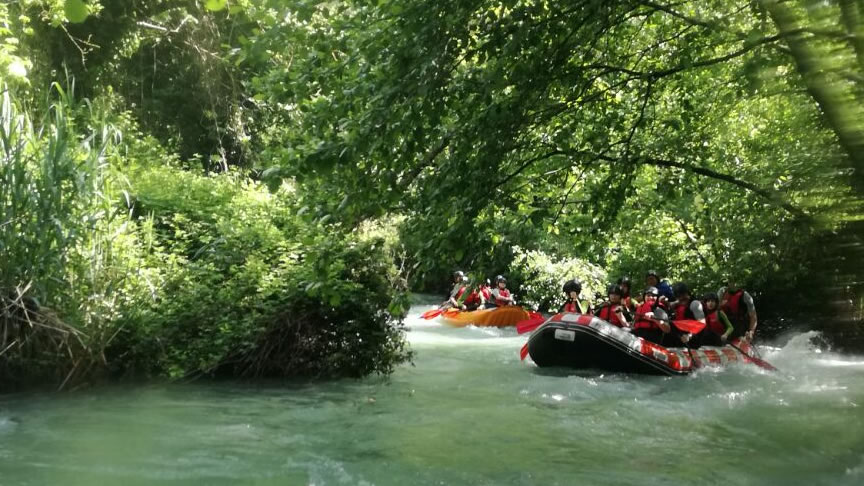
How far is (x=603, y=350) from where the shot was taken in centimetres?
1014

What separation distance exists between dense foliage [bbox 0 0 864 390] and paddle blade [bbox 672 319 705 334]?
1460 mm

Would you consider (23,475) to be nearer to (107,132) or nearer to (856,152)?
(107,132)

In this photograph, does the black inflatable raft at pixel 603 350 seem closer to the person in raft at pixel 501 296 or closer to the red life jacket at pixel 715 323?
the red life jacket at pixel 715 323

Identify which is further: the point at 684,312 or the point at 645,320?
the point at 684,312

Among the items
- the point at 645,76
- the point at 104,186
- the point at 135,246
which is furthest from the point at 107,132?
the point at 645,76

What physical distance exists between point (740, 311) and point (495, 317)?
19.3 feet

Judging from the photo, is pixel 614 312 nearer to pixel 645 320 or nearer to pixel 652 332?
pixel 645 320

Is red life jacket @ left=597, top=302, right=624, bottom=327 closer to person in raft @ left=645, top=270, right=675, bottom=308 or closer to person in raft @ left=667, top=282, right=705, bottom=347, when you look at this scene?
person in raft @ left=667, top=282, right=705, bottom=347

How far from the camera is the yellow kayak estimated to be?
16500 mm

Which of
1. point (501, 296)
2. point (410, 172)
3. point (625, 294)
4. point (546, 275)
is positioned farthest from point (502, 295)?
point (410, 172)

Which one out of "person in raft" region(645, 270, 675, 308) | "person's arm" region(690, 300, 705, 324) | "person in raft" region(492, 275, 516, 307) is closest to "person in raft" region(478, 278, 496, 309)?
"person in raft" region(492, 275, 516, 307)

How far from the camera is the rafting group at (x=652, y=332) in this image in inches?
400

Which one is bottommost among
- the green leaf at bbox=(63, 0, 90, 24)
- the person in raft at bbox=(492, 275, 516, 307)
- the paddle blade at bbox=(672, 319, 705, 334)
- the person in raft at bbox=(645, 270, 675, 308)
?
the paddle blade at bbox=(672, 319, 705, 334)

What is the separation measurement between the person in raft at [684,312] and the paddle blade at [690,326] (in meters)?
0.06
